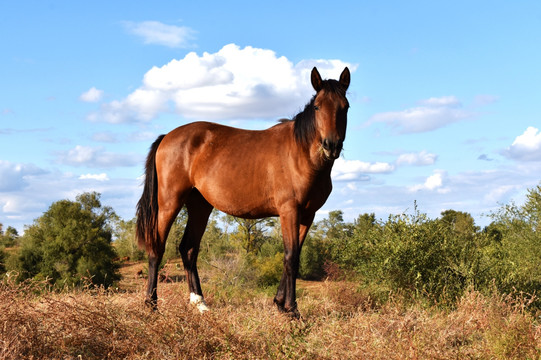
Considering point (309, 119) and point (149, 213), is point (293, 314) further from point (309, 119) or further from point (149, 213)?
point (149, 213)

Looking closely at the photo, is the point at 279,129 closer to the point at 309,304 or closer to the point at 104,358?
the point at 309,304

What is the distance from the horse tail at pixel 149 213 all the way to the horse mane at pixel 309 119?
267cm

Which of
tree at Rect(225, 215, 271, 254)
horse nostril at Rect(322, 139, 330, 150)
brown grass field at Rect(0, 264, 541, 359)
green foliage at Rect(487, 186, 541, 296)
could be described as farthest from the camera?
tree at Rect(225, 215, 271, 254)

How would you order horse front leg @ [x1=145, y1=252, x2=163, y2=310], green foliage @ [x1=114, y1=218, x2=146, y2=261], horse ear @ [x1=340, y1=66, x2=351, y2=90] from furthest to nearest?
green foliage @ [x1=114, y1=218, x2=146, y2=261] → horse front leg @ [x1=145, y1=252, x2=163, y2=310] → horse ear @ [x1=340, y1=66, x2=351, y2=90]

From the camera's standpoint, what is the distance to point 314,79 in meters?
6.25

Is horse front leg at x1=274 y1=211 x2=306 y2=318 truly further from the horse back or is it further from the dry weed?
the dry weed

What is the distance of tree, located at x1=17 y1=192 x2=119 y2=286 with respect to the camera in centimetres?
2553

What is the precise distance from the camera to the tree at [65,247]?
1005 inches

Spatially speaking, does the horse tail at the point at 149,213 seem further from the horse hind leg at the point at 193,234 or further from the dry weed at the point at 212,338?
the dry weed at the point at 212,338

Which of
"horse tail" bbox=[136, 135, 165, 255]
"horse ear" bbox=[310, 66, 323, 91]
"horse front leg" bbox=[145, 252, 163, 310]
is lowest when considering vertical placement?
"horse front leg" bbox=[145, 252, 163, 310]

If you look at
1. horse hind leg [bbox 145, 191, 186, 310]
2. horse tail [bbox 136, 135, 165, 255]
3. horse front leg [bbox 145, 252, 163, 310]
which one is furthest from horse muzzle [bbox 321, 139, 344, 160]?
horse front leg [bbox 145, 252, 163, 310]

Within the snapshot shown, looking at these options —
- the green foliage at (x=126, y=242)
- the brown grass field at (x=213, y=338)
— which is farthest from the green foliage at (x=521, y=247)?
the green foliage at (x=126, y=242)

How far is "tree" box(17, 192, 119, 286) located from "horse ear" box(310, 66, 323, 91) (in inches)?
861

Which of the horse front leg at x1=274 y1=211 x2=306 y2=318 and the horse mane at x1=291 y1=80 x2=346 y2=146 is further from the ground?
the horse mane at x1=291 y1=80 x2=346 y2=146
